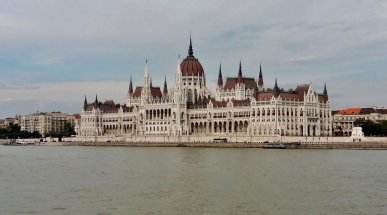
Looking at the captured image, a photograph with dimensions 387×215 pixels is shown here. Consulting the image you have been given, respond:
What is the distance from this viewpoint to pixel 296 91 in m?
101

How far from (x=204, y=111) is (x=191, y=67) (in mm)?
12627

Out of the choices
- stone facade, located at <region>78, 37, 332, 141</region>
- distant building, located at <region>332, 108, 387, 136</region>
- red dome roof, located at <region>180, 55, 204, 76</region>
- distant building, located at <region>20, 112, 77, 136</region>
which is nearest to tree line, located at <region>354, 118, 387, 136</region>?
stone facade, located at <region>78, 37, 332, 141</region>

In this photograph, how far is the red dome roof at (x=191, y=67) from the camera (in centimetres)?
11962

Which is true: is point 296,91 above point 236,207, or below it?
above

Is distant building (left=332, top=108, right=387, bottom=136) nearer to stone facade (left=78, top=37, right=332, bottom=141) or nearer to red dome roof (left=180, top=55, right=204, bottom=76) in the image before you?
stone facade (left=78, top=37, right=332, bottom=141)

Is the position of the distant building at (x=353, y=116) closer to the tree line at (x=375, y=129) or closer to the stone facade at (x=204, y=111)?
the stone facade at (x=204, y=111)

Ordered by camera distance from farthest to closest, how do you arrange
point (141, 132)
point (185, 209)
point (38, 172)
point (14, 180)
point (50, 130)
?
1. point (50, 130)
2. point (141, 132)
3. point (38, 172)
4. point (14, 180)
5. point (185, 209)

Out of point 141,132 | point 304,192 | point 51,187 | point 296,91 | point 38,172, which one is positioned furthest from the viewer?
point 141,132

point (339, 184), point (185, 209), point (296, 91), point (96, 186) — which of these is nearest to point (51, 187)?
point (96, 186)

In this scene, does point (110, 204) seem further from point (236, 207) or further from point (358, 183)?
point (358, 183)

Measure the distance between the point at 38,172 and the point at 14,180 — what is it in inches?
226

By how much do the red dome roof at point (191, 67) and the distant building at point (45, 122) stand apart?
66811mm

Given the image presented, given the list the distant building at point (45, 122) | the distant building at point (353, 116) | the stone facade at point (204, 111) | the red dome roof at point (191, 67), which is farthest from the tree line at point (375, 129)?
the distant building at point (45, 122)

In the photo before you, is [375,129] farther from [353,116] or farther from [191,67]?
[191,67]
